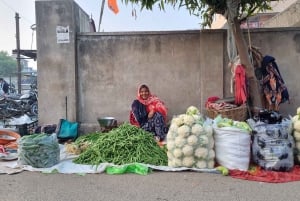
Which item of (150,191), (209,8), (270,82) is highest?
(209,8)

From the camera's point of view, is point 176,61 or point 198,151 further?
point 176,61

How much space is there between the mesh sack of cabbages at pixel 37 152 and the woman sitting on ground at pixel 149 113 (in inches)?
81.8

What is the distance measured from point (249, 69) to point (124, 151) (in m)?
2.76

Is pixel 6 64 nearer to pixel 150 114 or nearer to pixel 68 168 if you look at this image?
pixel 150 114

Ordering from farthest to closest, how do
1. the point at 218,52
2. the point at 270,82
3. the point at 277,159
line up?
the point at 218,52
the point at 270,82
the point at 277,159

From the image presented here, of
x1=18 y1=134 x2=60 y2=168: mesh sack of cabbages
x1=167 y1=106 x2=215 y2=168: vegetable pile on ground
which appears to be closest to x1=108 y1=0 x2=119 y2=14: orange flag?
x1=18 y1=134 x2=60 y2=168: mesh sack of cabbages

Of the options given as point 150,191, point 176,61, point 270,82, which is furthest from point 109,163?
point 270,82

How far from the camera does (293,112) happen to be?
292 inches

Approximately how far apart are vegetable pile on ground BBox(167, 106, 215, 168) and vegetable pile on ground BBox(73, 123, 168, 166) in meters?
0.38

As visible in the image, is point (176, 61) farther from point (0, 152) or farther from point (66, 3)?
point (0, 152)

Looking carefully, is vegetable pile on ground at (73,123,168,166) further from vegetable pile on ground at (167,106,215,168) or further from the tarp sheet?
the tarp sheet

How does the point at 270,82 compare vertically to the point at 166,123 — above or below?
A: above

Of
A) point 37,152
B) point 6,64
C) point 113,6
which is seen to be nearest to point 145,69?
point 113,6

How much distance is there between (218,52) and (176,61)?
881 millimetres
